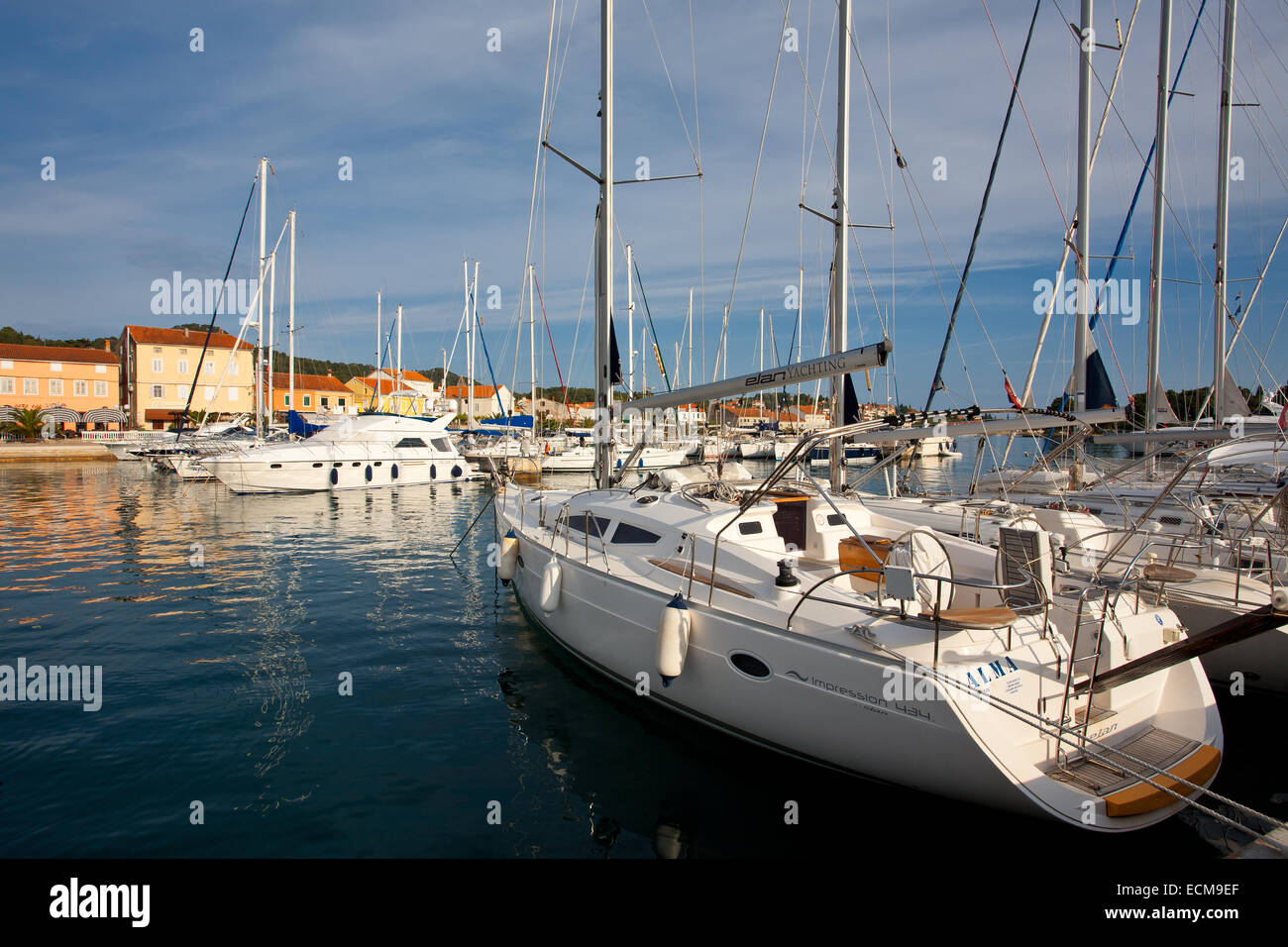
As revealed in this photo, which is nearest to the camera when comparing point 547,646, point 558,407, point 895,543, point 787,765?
point 787,765

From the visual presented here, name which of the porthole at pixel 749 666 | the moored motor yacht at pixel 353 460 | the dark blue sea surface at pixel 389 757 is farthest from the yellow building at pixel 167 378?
the porthole at pixel 749 666

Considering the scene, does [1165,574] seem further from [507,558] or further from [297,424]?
[297,424]

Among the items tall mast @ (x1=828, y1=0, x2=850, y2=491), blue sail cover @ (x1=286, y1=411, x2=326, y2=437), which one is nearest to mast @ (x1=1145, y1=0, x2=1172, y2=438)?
tall mast @ (x1=828, y1=0, x2=850, y2=491)

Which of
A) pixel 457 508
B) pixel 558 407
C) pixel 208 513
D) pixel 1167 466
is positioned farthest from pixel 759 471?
pixel 558 407

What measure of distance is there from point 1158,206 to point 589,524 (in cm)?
1591

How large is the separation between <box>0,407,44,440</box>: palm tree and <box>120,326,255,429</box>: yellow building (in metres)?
7.63

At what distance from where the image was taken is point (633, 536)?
753 cm

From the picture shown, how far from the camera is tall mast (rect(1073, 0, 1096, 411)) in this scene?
12.4m

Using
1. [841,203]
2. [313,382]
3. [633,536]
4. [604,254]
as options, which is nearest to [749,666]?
[633,536]

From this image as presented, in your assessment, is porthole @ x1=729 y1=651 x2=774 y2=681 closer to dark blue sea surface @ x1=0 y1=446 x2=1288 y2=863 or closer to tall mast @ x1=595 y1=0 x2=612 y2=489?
dark blue sea surface @ x1=0 y1=446 x2=1288 y2=863

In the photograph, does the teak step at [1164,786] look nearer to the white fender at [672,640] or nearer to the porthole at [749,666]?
the porthole at [749,666]

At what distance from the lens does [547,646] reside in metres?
8.80
